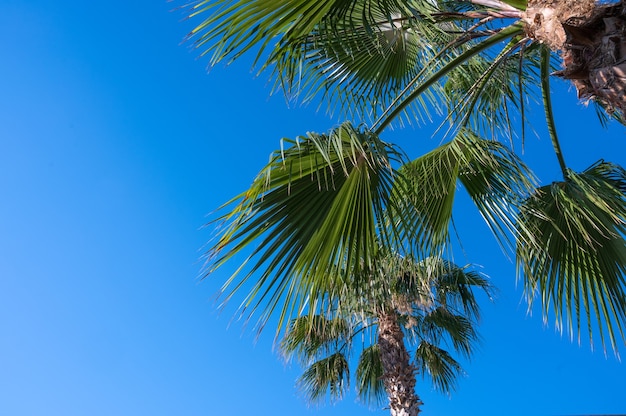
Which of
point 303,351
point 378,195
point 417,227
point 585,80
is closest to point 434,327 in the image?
point 303,351

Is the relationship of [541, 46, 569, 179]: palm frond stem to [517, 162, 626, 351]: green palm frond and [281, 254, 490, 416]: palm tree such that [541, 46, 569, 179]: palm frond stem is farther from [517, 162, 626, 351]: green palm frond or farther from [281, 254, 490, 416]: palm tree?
[281, 254, 490, 416]: palm tree

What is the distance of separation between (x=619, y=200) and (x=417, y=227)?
1.14m

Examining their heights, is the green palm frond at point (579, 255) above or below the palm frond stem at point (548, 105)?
below

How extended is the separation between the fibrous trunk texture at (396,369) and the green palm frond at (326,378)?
603mm

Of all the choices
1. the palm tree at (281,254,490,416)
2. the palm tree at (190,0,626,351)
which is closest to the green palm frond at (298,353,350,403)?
the palm tree at (281,254,490,416)

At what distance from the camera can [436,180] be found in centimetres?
369

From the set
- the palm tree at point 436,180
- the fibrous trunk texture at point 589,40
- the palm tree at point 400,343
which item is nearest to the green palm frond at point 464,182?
the palm tree at point 436,180

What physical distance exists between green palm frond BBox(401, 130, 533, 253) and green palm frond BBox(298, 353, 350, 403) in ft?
16.3

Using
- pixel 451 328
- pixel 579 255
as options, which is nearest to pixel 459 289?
pixel 451 328

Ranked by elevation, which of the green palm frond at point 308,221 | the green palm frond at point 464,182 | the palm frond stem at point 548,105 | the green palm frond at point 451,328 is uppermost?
the green palm frond at point 451,328

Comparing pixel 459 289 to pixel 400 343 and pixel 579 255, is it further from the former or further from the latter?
pixel 579 255

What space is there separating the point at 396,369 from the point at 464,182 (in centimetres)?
469

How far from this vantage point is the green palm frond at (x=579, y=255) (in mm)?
3443

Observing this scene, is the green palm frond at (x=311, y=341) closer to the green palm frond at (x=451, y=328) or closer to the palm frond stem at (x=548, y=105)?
the green palm frond at (x=451, y=328)
